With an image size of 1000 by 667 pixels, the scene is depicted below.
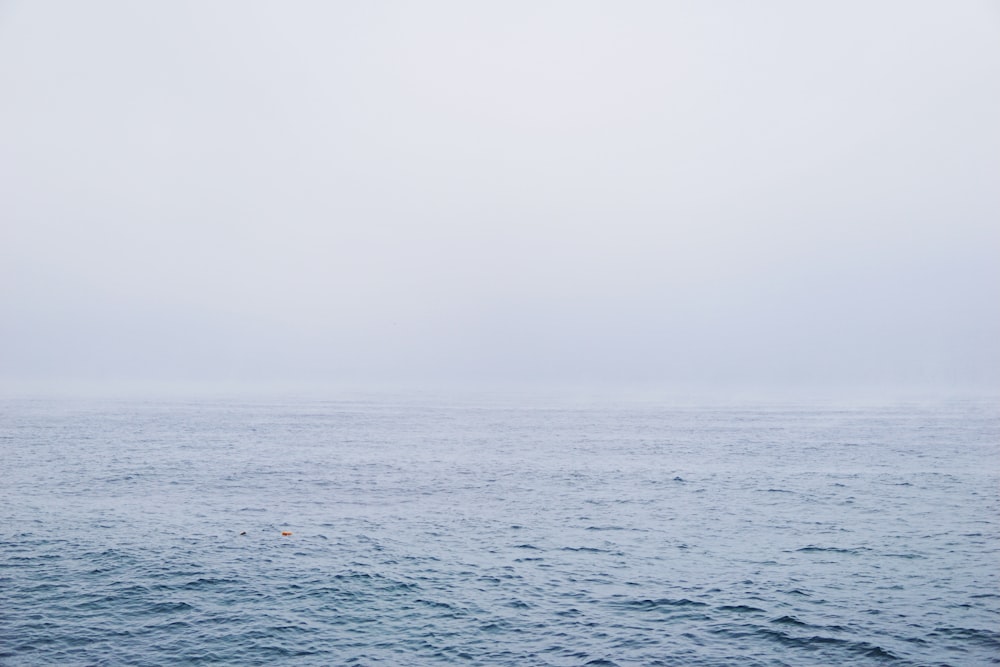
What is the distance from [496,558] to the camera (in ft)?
127

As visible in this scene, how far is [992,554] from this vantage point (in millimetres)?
39094

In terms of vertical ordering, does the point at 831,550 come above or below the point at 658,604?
above

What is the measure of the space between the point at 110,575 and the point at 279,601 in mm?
9813

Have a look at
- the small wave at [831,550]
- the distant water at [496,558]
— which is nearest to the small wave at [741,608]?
the distant water at [496,558]

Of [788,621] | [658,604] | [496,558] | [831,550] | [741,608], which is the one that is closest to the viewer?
[788,621]

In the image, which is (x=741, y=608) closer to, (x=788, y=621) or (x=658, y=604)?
(x=788, y=621)

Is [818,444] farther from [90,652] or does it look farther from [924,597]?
[90,652]

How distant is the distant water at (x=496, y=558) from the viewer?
27.2 meters

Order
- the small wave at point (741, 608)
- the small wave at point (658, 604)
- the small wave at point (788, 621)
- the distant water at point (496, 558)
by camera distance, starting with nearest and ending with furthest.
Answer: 1. the distant water at point (496, 558)
2. the small wave at point (788, 621)
3. the small wave at point (741, 608)
4. the small wave at point (658, 604)

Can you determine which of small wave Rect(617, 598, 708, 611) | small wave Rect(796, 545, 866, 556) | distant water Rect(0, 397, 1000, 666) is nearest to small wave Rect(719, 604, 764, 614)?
distant water Rect(0, 397, 1000, 666)

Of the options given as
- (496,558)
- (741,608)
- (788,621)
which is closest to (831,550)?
(741,608)

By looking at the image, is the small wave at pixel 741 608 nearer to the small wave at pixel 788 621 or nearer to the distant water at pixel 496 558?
the distant water at pixel 496 558

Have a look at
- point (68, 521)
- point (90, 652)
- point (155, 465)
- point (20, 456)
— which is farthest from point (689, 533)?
point (20, 456)

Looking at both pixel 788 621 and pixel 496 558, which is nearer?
pixel 788 621
